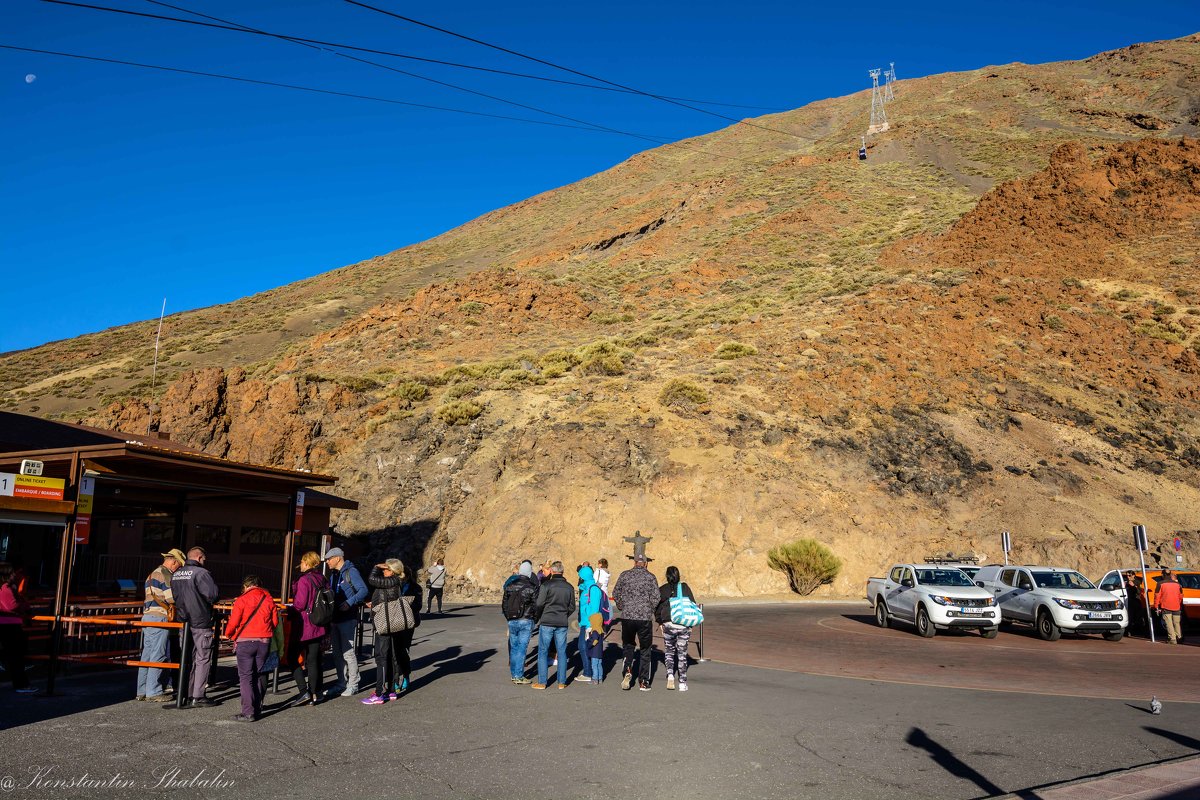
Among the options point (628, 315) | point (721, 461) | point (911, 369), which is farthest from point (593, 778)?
point (628, 315)

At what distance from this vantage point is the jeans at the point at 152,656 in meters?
9.52

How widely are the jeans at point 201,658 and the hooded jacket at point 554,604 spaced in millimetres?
4016

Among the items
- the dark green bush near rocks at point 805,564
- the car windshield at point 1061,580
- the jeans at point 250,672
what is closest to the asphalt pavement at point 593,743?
the jeans at point 250,672

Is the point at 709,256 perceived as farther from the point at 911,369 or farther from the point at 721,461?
the point at 721,461

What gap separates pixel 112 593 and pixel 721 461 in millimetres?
20999

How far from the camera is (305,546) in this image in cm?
→ 2627

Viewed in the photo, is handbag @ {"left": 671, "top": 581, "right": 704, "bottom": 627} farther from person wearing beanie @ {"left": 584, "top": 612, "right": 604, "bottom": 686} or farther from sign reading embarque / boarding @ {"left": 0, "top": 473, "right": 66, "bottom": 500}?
sign reading embarque / boarding @ {"left": 0, "top": 473, "right": 66, "bottom": 500}

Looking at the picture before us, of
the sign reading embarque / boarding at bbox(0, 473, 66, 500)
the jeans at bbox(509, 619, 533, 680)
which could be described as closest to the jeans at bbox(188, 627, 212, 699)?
the sign reading embarque / boarding at bbox(0, 473, 66, 500)

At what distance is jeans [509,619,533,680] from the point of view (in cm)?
1107

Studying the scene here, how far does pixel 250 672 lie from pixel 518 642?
369 centimetres

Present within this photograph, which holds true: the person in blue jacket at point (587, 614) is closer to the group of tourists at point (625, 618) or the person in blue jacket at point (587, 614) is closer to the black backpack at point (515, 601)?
the group of tourists at point (625, 618)

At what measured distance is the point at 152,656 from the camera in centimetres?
959

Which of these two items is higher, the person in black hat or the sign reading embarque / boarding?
the sign reading embarque / boarding

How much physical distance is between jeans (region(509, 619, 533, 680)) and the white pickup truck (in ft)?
Result: 35.2
